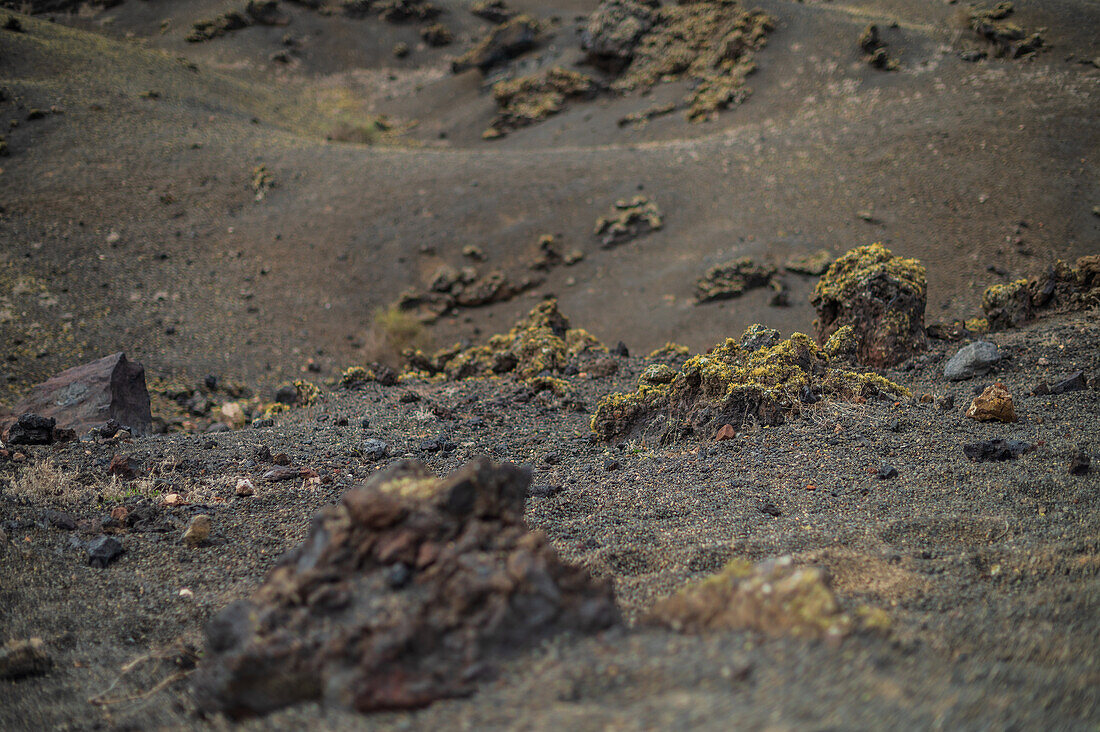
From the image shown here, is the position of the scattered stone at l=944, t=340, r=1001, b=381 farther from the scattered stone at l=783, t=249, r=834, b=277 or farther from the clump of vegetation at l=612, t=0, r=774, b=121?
the clump of vegetation at l=612, t=0, r=774, b=121

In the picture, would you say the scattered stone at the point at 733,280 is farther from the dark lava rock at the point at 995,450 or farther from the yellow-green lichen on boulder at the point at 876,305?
the dark lava rock at the point at 995,450

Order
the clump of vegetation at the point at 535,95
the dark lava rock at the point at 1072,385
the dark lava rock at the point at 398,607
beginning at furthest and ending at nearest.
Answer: the clump of vegetation at the point at 535,95 → the dark lava rock at the point at 1072,385 → the dark lava rock at the point at 398,607

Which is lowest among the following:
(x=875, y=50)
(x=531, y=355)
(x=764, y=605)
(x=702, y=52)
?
(x=531, y=355)

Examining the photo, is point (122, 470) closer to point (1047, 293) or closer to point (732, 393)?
point (732, 393)

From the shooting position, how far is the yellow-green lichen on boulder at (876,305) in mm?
8906

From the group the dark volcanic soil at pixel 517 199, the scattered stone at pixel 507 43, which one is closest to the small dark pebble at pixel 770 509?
the dark volcanic soil at pixel 517 199

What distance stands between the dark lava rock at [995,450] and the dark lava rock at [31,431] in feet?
32.9

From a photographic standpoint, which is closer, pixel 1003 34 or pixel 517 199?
pixel 517 199

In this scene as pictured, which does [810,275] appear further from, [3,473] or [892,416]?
[3,473]

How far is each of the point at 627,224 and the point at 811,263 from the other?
639 cm

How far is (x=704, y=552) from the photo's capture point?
4082mm

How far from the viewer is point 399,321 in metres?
18.3

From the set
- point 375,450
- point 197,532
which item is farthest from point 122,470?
point 375,450

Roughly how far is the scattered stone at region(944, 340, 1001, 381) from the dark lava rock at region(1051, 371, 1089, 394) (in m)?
0.92
